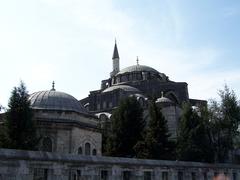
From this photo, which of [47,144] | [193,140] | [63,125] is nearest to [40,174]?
[47,144]

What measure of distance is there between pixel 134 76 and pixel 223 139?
22.7m

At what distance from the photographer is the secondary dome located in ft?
75.7

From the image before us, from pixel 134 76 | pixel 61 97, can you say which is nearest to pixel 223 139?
pixel 61 97

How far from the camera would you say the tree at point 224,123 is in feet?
84.1

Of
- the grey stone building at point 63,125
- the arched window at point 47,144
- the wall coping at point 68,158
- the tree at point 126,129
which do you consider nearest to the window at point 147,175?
the wall coping at point 68,158

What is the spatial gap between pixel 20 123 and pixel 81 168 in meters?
7.25

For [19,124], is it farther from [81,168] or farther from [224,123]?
[224,123]

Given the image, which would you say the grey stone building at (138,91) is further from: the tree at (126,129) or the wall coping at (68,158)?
the wall coping at (68,158)

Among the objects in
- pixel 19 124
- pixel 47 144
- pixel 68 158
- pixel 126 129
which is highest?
pixel 126 129

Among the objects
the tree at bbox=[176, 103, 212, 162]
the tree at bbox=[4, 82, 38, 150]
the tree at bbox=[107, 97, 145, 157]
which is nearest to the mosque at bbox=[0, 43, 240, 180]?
the tree at bbox=[4, 82, 38, 150]

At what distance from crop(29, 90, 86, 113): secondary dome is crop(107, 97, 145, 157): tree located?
3.62 metres

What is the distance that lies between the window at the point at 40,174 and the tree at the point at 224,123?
1738 cm

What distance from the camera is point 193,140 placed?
24719mm

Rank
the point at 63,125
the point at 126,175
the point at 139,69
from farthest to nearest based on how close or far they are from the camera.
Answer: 1. the point at 139,69
2. the point at 63,125
3. the point at 126,175
